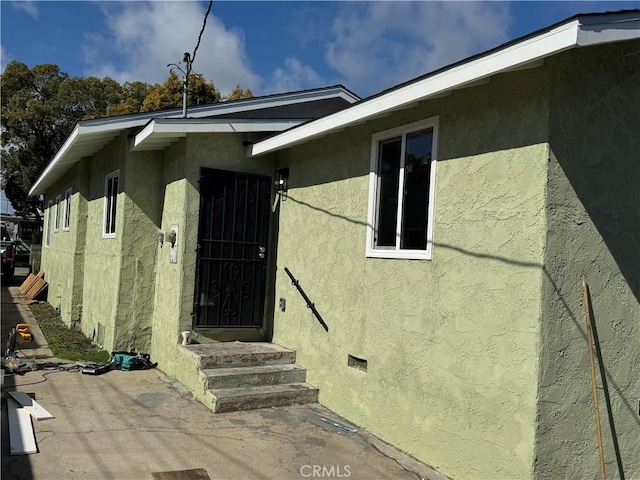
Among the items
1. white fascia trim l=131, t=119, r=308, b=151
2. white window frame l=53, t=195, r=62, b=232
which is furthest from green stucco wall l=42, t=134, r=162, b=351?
white window frame l=53, t=195, r=62, b=232

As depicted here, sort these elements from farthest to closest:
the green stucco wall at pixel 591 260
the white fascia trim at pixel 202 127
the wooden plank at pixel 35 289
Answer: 1. the wooden plank at pixel 35 289
2. the white fascia trim at pixel 202 127
3. the green stucco wall at pixel 591 260

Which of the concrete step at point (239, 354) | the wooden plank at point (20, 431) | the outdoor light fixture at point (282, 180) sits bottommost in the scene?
the wooden plank at point (20, 431)

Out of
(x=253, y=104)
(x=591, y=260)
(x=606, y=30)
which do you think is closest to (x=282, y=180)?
(x=253, y=104)

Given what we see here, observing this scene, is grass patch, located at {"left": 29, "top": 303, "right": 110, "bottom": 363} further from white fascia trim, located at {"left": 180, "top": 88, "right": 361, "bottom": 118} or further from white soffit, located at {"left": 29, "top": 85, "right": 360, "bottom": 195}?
white fascia trim, located at {"left": 180, "top": 88, "right": 361, "bottom": 118}

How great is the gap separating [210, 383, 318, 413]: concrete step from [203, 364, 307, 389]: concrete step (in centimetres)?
6

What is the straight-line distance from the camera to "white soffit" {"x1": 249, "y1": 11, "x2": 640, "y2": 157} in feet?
10.6

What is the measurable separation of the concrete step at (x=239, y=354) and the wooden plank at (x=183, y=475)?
2.06m

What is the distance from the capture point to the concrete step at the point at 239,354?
20.8 ft

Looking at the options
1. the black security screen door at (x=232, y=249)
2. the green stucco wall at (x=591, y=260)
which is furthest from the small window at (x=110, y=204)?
the green stucco wall at (x=591, y=260)

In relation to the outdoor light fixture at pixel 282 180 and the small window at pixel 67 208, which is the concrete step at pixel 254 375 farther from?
the small window at pixel 67 208

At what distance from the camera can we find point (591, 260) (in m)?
3.96

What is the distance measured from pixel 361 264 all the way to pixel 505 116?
216cm

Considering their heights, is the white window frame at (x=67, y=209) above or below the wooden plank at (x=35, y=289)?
above

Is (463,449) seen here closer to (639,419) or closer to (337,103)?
(639,419)
